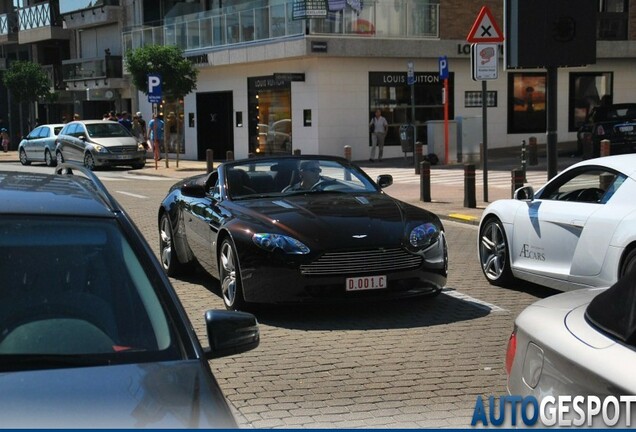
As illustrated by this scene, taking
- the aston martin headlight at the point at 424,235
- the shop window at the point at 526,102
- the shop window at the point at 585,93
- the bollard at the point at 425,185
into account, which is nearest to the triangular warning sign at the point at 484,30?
the bollard at the point at 425,185

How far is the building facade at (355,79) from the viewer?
2945cm

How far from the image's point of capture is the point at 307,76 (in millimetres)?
30391

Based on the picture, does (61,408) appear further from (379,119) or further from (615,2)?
(615,2)

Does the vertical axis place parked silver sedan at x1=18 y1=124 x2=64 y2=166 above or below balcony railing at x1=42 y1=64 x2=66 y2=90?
below

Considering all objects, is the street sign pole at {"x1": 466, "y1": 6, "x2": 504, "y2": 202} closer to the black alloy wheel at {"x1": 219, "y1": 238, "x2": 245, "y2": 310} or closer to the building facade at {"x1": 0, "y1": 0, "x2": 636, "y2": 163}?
the black alloy wheel at {"x1": 219, "y1": 238, "x2": 245, "y2": 310}

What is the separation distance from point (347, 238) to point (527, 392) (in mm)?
4398

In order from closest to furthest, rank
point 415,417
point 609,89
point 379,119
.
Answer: point 415,417, point 379,119, point 609,89

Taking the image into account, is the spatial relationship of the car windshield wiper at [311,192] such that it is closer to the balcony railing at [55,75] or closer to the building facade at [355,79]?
the building facade at [355,79]

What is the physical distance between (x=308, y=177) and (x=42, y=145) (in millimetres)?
26702

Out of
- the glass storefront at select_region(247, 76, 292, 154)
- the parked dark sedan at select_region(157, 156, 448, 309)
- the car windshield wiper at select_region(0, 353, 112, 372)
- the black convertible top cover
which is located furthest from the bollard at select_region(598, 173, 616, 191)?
the glass storefront at select_region(247, 76, 292, 154)

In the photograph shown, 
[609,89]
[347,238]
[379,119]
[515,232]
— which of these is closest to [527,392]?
[347,238]

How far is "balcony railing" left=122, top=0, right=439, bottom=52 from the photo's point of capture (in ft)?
96.4

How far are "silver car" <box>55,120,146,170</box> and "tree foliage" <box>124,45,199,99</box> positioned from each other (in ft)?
6.25

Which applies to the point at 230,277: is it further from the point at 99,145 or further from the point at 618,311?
the point at 99,145
